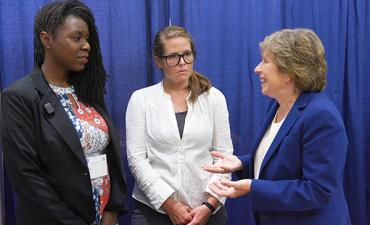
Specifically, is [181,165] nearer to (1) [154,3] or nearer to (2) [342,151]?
(2) [342,151]

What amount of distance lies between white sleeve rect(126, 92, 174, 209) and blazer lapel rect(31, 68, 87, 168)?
0.40m

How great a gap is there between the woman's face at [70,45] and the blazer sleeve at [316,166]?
0.87 meters

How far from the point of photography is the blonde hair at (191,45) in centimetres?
190

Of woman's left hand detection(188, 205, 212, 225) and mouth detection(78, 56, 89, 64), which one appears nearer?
mouth detection(78, 56, 89, 64)

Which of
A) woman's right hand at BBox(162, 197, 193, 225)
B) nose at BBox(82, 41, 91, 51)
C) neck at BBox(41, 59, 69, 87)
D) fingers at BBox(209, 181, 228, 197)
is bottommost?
woman's right hand at BBox(162, 197, 193, 225)

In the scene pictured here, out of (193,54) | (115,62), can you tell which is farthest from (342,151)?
(115,62)

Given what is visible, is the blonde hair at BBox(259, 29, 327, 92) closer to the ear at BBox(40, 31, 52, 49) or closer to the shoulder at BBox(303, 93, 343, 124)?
the shoulder at BBox(303, 93, 343, 124)

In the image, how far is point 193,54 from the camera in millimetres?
1939

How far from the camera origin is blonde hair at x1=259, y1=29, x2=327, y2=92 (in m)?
1.38

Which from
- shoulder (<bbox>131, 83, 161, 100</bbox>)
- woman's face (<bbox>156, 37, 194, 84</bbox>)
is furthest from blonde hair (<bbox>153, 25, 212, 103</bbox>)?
shoulder (<bbox>131, 83, 161, 100</bbox>)

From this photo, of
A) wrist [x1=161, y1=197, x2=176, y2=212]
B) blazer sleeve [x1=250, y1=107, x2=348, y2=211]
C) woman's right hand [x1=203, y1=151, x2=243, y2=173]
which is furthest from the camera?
wrist [x1=161, y1=197, x2=176, y2=212]

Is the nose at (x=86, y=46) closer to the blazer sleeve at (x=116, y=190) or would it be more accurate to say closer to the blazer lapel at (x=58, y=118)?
the blazer lapel at (x=58, y=118)

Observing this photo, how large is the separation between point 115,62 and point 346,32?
138 cm

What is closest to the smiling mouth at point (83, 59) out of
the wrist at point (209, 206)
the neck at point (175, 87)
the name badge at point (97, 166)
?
the name badge at point (97, 166)
